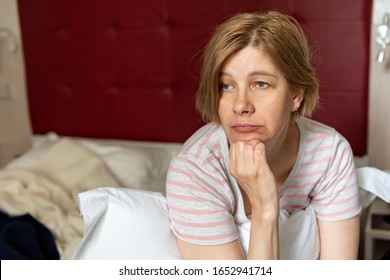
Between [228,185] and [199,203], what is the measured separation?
77 millimetres

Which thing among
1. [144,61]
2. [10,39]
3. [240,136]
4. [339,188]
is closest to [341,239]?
[339,188]

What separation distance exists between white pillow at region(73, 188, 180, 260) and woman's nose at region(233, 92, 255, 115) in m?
0.33

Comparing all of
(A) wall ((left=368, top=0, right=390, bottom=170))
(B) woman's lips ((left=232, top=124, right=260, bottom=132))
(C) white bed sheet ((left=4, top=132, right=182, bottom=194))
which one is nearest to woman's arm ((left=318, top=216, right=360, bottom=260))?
(B) woman's lips ((left=232, top=124, right=260, bottom=132))

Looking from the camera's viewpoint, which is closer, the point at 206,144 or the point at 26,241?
the point at 206,144

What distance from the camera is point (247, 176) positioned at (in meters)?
0.94

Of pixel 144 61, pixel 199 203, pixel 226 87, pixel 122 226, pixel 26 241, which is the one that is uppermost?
pixel 226 87

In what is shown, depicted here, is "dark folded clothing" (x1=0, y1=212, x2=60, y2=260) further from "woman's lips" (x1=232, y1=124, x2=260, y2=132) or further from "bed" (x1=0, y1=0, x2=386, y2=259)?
"woman's lips" (x1=232, y1=124, x2=260, y2=132)

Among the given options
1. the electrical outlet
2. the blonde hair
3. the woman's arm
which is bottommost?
the woman's arm

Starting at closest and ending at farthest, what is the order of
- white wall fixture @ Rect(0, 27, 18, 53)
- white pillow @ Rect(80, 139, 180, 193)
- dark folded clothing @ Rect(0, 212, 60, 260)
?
dark folded clothing @ Rect(0, 212, 60, 260) → white pillow @ Rect(80, 139, 180, 193) → white wall fixture @ Rect(0, 27, 18, 53)

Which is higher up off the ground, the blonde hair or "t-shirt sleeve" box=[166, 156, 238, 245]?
the blonde hair

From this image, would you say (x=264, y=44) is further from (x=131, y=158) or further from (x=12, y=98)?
(x=12, y=98)

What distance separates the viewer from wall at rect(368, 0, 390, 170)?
A: 1521 millimetres

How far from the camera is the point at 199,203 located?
0.96 m

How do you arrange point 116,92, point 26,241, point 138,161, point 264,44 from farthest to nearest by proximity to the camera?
point 116,92, point 138,161, point 26,241, point 264,44
